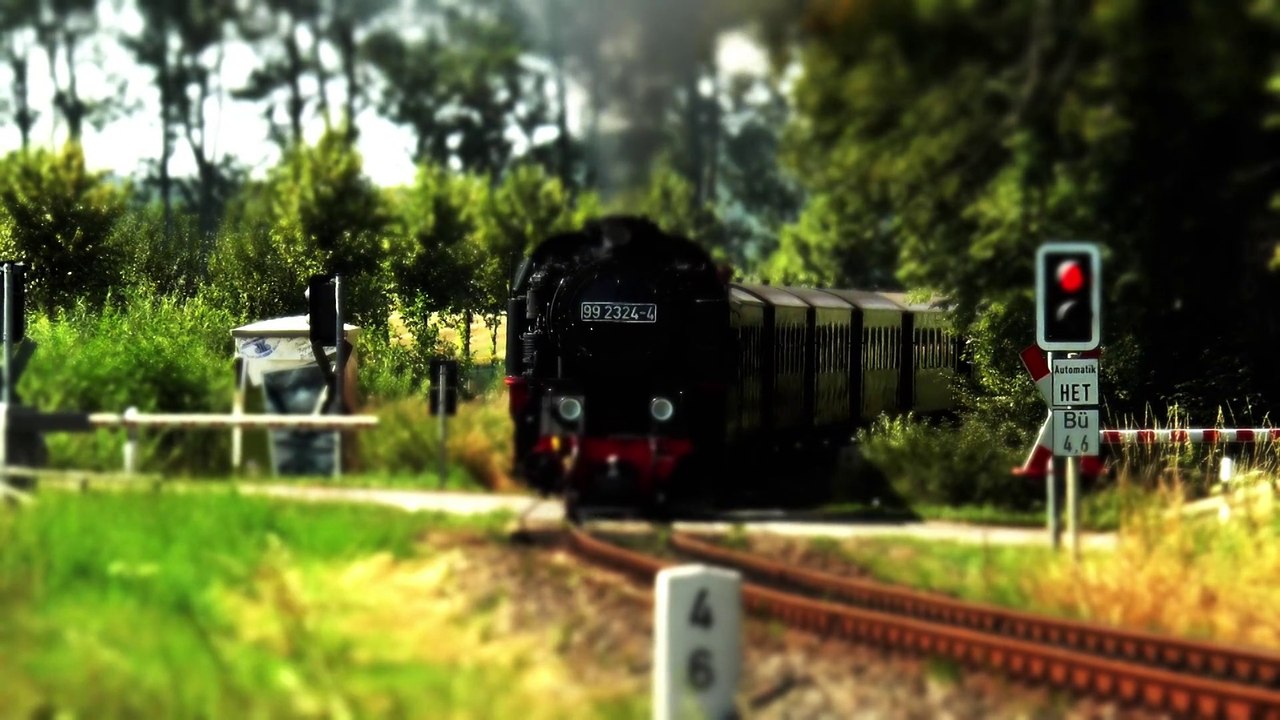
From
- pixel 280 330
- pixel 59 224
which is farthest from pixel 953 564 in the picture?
pixel 59 224

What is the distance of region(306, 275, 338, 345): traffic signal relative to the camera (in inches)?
653

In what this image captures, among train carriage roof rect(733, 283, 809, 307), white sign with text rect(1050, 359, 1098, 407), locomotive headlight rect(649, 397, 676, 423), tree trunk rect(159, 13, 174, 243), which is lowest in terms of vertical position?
locomotive headlight rect(649, 397, 676, 423)

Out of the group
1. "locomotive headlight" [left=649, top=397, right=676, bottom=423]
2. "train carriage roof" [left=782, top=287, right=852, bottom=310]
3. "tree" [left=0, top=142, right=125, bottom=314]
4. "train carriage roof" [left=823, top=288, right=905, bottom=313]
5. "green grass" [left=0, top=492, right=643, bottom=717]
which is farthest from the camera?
"train carriage roof" [left=823, top=288, right=905, bottom=313]

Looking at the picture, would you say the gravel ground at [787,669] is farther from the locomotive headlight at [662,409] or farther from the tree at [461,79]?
the tree at [461,79]

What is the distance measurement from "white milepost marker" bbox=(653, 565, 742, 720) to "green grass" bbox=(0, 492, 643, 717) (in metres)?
0.30

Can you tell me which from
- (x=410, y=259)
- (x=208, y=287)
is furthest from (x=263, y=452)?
(x=208, y=287)

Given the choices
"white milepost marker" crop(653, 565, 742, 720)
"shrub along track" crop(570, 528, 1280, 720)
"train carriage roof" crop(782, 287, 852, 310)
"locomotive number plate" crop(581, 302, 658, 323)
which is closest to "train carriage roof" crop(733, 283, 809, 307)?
"train carriage roof" crop(782, 287, 852, 310)

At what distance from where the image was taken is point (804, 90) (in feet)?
49.1

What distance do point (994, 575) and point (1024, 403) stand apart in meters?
11.9

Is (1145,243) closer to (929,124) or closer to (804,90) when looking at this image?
(929,124)

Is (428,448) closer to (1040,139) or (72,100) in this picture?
(72,100)

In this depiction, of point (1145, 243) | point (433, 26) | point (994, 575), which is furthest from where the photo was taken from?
point (1145, 243)

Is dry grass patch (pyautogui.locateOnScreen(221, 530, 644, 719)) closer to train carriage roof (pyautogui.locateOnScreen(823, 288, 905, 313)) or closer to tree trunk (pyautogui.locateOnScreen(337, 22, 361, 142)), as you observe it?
tree trunk (pyautogui.locateOnScreen(337, 22, 361, 142))

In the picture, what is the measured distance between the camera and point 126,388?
15234mm
